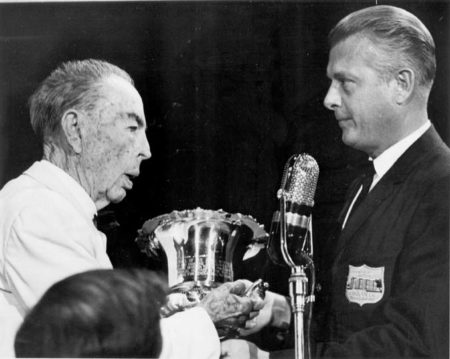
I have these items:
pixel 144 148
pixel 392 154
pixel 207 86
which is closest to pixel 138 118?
pixel 144 148

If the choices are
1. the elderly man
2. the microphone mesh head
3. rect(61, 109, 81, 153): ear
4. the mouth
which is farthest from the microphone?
rect(61, 109, 81, 153): ear

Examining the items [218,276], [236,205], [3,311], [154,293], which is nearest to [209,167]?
[236,205]

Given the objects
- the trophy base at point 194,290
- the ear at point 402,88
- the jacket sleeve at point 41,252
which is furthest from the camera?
the ear at point 402,88

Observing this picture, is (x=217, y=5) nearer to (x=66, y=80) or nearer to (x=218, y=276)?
(x=66, y=80)

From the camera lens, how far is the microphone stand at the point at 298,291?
170 cm

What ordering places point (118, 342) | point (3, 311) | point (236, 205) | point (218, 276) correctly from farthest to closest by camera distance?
point (236, 205), point (218, 276), point (3, 311), point (118, 342)

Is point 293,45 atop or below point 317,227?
atop

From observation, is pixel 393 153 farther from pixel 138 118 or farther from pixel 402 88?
pixel 138 118

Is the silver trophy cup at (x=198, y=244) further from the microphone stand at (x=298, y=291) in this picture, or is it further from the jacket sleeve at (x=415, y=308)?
the jacket sleeve at (x=415, y=308)

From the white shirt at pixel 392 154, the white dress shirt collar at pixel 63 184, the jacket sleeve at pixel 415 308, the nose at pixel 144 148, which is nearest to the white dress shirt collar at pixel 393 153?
the white shirt at pixel 392 154

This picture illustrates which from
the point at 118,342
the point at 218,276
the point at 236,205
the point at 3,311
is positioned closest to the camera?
the point at 118,342

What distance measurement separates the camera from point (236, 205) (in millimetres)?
1819

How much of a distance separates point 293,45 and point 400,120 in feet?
0.93

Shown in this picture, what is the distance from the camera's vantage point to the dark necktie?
1.79 meters
